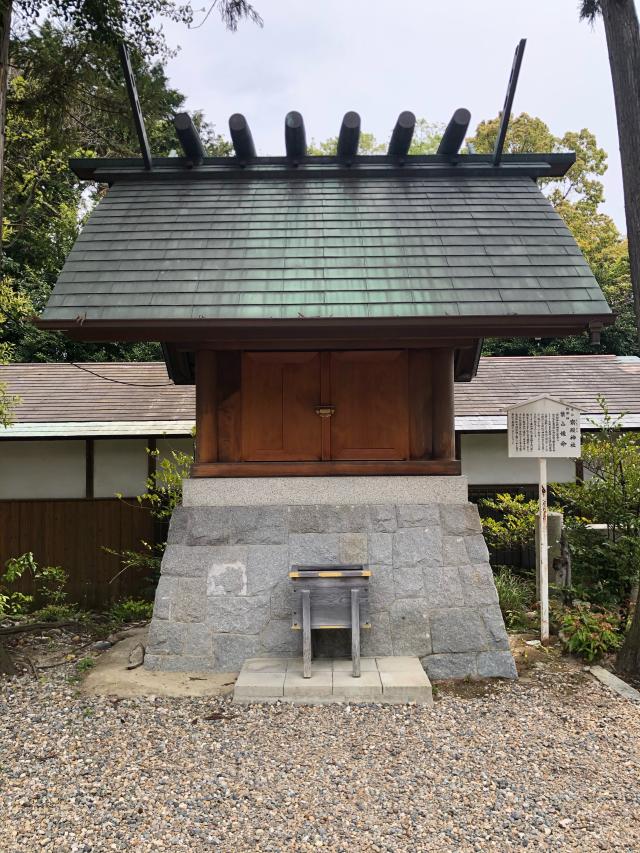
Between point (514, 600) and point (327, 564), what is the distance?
2909mm

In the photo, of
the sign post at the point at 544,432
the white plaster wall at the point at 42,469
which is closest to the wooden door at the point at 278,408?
the sign post at the point at 544,432

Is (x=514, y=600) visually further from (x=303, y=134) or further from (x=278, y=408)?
(x=303, y=134)

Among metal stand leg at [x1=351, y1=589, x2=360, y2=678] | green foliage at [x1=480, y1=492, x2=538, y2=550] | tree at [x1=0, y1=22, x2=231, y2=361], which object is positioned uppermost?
tree at [x1=0, y1=22, x2=231, y2=361]

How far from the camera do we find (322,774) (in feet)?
10.5

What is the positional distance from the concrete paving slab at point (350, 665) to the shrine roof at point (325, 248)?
9.11 feet

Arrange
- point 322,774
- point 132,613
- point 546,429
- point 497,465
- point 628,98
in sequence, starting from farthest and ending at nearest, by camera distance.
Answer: point 497,465 → point 132,613 → point 546,429 → point 628,98 → point 322,774

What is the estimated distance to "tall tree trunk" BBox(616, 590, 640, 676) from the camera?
4.68 meters

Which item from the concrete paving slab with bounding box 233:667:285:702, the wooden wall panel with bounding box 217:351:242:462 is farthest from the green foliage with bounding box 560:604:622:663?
the wooden wall panel with bounding box 217:351:242:462

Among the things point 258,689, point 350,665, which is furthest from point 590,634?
point 258,689

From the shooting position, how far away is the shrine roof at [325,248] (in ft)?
15.0

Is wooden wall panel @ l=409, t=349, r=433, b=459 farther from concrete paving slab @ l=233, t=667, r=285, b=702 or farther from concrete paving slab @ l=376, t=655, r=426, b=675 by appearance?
concrete paving slab @ l=233, t=667, r=285, b=702

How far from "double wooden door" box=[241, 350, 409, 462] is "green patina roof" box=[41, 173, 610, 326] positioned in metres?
0.63

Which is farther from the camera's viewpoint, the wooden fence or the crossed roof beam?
the wooden fence

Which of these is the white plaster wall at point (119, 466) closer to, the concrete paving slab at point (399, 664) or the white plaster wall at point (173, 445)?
the white plaster wall at point (173, 445)
